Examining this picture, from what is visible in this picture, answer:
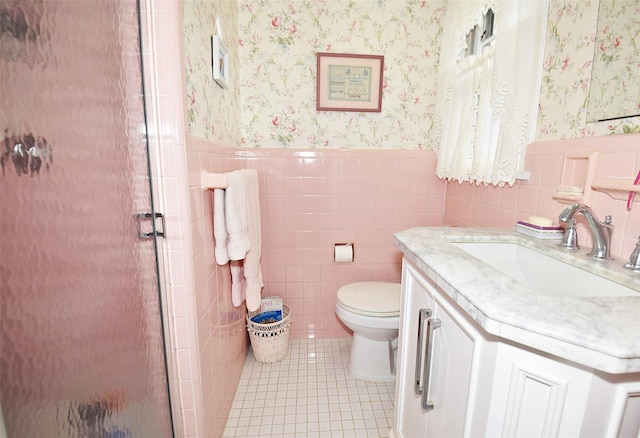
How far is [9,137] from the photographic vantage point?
48cm

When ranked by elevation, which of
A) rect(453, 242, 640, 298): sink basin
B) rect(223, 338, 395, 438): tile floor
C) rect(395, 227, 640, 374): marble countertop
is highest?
rect(395, 227, 640, 374): marble countertop

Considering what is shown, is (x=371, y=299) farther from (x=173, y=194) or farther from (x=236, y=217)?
(x=173, y=194)

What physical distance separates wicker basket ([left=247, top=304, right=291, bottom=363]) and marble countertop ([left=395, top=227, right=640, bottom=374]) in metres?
1.23

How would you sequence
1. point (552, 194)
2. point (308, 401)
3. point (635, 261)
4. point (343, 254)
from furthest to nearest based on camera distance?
point (343, 254) → point (308, 401) → point (552, 194) → point (635, 261)

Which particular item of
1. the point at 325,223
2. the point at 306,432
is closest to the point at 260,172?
the point at 325,223

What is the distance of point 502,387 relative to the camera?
573 millimetres

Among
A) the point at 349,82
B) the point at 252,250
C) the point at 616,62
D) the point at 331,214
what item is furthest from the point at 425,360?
the point at 349,82

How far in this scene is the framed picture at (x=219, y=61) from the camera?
1.26 m

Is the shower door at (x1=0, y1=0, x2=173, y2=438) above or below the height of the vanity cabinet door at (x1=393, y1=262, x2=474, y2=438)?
above

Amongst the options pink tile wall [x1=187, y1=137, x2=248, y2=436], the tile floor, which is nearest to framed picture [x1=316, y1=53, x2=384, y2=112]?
pink tile wall [x1=187, y1=137, x2=248, y2=436]

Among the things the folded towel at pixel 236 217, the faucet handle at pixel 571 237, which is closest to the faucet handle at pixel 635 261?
the faucet handle at pixel 571 237

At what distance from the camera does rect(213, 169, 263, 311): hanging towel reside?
3.97 ft

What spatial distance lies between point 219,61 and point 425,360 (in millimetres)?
1405

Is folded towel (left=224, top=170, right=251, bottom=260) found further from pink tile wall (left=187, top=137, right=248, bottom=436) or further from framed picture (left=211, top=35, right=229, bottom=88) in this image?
framed picture (left=211, top=35, right=229, bottom=88)
